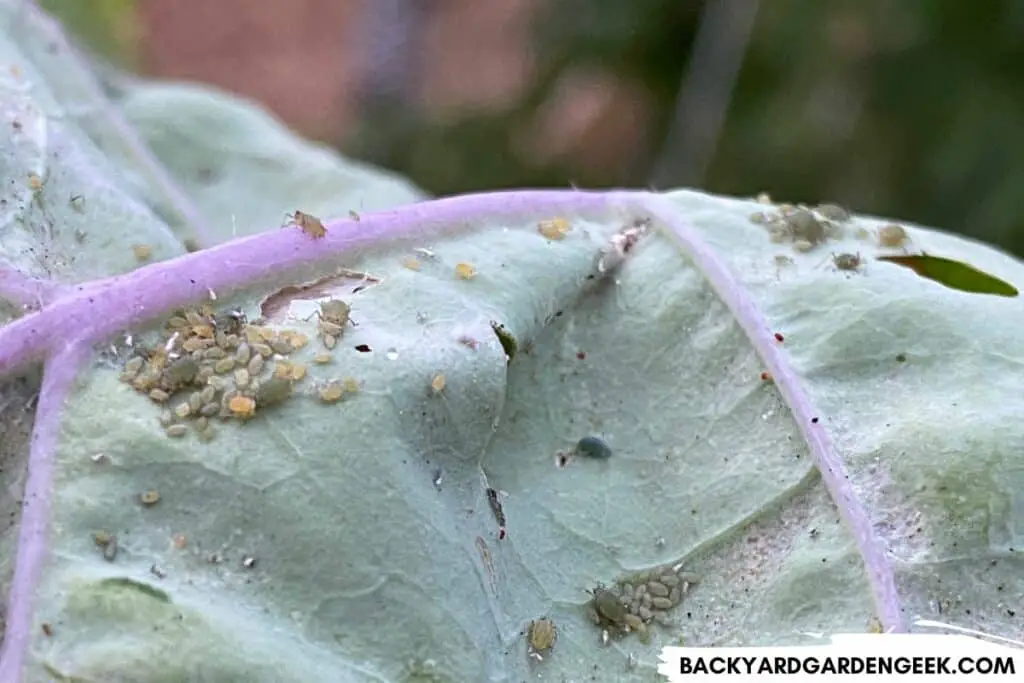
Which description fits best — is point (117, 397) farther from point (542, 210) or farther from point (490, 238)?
point (542, 210)

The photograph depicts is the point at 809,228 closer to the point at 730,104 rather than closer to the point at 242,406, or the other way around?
the point at 242,406

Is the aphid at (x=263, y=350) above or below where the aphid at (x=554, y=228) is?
below

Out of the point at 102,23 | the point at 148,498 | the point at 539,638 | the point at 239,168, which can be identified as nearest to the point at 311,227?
the point at 148,498

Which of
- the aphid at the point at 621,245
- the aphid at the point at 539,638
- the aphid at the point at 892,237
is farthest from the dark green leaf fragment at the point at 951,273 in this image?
the aphid at the point at 539,638

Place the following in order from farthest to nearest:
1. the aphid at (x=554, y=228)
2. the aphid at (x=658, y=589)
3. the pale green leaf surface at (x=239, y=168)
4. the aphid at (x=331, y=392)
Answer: the pale green leaf surface at (x=239, y=168), the aphid at (x=554, y=228), the aphid at (x=658, y=589), the aphid at (x=331, y=392)

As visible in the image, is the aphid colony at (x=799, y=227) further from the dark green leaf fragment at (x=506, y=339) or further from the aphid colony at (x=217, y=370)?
the aphid colony at (x=217, y=370)

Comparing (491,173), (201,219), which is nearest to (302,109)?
(491,173)

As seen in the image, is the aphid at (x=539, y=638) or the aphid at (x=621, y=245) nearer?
the aphid at (x=539, y=638)

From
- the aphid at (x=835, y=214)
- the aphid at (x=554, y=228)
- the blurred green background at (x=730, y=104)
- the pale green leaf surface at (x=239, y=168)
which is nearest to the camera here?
the aphid at (x=554, y=228)
